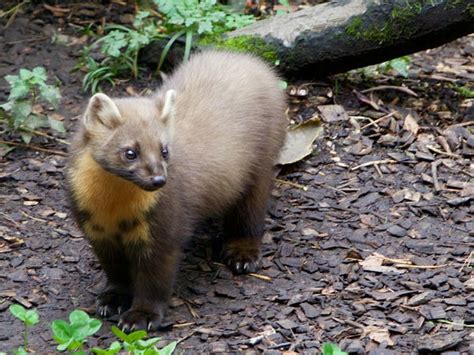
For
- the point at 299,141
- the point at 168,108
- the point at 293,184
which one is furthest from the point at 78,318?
the point at 299,141

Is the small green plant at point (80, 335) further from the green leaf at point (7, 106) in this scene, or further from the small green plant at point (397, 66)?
the small green plant at point (397, 66)

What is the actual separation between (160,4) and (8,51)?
1.92 metres

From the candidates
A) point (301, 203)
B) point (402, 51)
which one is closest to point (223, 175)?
point (301, 203)

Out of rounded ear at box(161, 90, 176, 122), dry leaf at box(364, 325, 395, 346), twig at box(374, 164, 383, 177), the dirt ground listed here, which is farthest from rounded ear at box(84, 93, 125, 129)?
twig at box(374, 164, 383, 177)

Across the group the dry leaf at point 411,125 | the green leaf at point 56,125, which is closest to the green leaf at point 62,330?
the green leaf at point 56,125

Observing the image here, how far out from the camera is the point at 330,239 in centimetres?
877

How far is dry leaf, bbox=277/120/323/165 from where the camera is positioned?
32.1ft

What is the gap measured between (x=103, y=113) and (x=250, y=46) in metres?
3.50

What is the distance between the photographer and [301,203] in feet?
30.7

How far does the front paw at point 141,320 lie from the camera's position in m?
7.57

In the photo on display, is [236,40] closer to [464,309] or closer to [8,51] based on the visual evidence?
[8,51]

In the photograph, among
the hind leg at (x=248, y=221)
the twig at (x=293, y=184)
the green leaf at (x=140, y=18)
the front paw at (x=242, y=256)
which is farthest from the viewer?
the green leaf at (x=140, y=18)

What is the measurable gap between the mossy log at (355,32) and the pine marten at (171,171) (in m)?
1.31

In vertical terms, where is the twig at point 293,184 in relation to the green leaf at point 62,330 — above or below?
below
